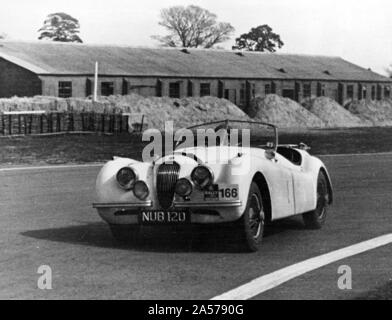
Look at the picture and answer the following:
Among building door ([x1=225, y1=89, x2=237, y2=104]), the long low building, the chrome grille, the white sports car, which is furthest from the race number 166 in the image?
building door ([x1=225, y1=89, x2=237, y2=104])

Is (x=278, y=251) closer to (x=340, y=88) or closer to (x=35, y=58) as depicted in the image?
(x=35, y=58)

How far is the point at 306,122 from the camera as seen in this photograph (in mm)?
61281

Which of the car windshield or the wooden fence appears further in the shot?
the wooden fence

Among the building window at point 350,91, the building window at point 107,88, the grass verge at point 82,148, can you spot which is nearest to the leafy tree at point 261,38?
the building window at point 350,91

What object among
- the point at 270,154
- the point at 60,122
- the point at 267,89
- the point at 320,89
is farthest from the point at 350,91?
the point at 270,154

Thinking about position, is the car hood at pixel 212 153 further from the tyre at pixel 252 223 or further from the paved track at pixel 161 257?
the paved track at pixel 161 257

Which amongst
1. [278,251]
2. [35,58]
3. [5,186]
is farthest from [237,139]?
[35,58]

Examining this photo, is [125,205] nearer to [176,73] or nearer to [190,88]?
[176,73]

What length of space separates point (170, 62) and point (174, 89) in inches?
90.3

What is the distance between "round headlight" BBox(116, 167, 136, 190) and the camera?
27.0 ft

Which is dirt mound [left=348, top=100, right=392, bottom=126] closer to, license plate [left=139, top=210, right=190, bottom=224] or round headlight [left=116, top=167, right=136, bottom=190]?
round headlight [left=116, top=167, right=136, bottom=190]

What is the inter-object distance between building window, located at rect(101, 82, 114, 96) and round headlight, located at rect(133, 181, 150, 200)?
47242 mm

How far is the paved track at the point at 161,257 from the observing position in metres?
6.34
